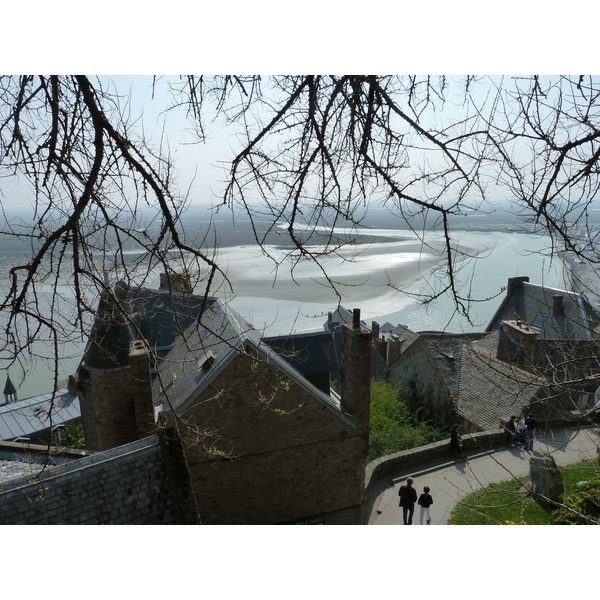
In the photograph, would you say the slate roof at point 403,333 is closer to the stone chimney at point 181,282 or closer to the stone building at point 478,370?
the stone building at point 478,370

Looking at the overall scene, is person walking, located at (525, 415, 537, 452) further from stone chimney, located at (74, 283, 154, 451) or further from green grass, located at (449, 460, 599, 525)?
stone chimney, located at (74, 283, 154, 451)

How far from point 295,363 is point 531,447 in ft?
18.0

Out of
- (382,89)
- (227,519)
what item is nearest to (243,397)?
(227,519)

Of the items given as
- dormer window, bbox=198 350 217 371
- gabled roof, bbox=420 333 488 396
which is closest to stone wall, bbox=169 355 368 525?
dormer window, bbox=198 350 217 371

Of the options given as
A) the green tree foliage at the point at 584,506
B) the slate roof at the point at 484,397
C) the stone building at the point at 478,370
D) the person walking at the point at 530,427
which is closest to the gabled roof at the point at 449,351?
the stone building at the point at 478,370

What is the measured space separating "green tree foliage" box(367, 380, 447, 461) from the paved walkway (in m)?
2.20

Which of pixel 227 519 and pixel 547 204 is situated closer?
pixel 547 204

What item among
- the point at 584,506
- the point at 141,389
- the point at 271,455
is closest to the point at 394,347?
the point at 271,455

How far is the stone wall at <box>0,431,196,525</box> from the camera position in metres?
3.99

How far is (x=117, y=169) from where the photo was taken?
271cm

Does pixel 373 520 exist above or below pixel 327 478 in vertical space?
below

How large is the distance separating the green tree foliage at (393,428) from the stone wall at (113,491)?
27.9ft

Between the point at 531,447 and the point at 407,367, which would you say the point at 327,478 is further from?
the point at 407,367

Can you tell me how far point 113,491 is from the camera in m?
4.27
